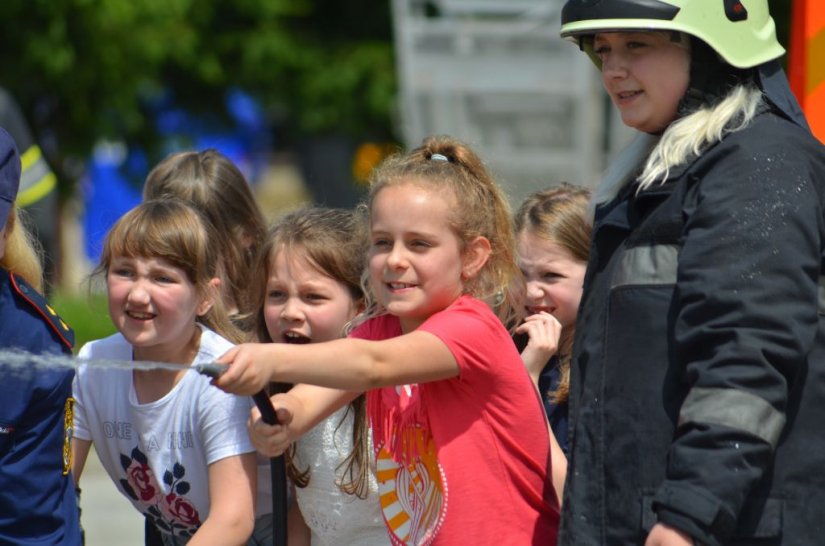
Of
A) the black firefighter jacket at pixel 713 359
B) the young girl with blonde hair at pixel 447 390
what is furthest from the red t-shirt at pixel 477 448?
the black firefighter jacket at pixel 713 359

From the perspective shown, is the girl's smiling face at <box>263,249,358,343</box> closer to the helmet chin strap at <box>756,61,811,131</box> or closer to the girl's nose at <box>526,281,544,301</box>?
the girl's nose at <box>526,281,544,301</box>

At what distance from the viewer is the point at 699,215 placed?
2.76 m

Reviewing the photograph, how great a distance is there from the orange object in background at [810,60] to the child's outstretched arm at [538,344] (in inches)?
45.3

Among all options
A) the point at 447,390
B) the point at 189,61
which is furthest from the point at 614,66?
the point at 189,61

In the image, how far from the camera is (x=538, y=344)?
3621 mm

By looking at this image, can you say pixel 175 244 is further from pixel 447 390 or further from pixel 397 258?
pixel 447 390

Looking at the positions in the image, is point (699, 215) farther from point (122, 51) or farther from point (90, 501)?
point (122, 51)

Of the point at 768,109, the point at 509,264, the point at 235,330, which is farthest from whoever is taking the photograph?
the point at 235,330

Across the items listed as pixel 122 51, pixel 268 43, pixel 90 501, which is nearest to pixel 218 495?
pixel 90 501

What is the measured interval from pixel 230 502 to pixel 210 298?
62 centimetres

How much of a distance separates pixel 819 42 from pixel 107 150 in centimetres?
1413

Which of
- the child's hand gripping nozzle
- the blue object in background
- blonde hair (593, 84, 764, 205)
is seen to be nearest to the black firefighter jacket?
blonde hair (593, 84, 764, 205)

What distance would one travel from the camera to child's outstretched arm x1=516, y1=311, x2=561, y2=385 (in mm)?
3623

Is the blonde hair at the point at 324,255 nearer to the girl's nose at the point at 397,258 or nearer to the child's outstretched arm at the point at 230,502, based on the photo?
the child's outstretched arm at the point at 230,502
